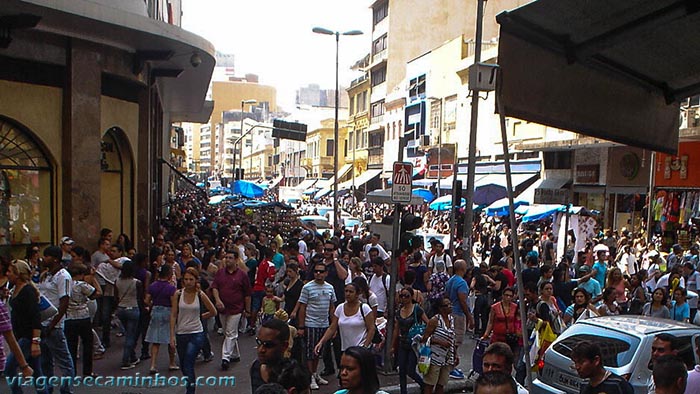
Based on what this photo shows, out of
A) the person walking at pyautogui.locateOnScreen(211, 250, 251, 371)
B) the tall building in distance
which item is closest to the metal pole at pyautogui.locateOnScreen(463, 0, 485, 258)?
the person walking at pyautogui.locateOnScreen(211, 250, 251, 371)

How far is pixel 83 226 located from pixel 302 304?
19.3ft

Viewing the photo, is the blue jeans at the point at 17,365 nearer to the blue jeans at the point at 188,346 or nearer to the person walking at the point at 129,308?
the blue jeans at the point at 188,346

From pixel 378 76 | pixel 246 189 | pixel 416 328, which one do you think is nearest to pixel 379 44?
pixel 378 76

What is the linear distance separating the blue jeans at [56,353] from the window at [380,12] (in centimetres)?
5176

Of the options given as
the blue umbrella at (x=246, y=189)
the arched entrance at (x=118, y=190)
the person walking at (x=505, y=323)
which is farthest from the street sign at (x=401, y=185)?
the blue umbrella at (x=246, y=189)

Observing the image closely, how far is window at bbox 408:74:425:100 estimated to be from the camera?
44031mm

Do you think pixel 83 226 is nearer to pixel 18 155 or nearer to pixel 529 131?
pixel 18 155

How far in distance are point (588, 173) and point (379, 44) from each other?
→ 32185mm

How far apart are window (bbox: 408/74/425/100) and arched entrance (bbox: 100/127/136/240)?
3008cm

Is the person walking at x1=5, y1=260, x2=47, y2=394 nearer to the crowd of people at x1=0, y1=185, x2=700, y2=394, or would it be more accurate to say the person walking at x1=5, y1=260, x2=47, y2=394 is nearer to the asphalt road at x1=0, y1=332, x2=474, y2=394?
the crowd of people at x1=0, y1=185, x2=700, y2=394

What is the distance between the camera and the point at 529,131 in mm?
31938

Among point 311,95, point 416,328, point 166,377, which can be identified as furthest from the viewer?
point 311,95

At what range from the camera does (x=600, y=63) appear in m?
3.62

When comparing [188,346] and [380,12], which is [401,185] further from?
[380,12]
